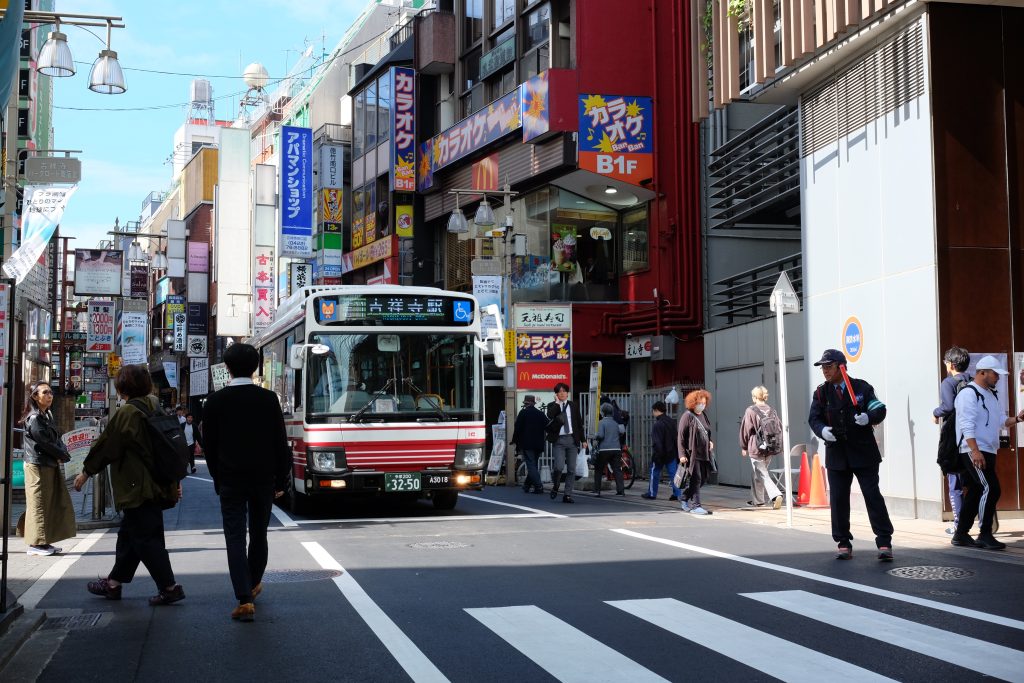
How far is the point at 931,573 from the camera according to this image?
30.5 ft

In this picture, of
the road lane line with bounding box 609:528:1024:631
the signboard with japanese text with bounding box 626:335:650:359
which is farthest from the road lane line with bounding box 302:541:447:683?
the signboard with japanese text with bounding box 626:335:650:359

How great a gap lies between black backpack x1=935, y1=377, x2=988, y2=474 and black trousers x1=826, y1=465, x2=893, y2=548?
1.29 meters

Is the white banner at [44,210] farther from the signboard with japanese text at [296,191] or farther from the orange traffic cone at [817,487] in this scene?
the signboard with japanese text at [296,191]

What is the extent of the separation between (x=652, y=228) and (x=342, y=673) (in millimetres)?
25213

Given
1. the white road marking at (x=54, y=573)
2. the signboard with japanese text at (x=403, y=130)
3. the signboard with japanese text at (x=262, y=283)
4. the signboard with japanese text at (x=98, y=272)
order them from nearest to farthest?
1. the white road marking at (x=54, y=573)
2. the signboard with japanese text at (x=98, y=272)
3. the signboard with japanese text at (x=403, y=130)
4. the signboard with japanese text at (x=262, y=283)

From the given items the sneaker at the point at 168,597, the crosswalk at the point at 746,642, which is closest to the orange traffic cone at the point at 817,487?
the crosswalk at the point at 746,642

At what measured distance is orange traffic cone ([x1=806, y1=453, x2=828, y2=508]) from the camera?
1623cm

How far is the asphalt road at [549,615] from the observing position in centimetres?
606

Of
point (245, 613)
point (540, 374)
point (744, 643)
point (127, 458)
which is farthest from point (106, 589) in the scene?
point (540, 374)

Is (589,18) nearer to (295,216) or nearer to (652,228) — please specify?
(652,228)

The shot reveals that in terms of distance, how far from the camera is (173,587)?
8.13 metres

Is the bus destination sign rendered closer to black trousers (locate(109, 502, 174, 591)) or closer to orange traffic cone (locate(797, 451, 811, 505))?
orange traffic cone (locate(797, 451, 811, 505))

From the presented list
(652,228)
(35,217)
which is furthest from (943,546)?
(652,228)

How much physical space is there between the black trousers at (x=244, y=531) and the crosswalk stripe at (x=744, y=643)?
2569mm
